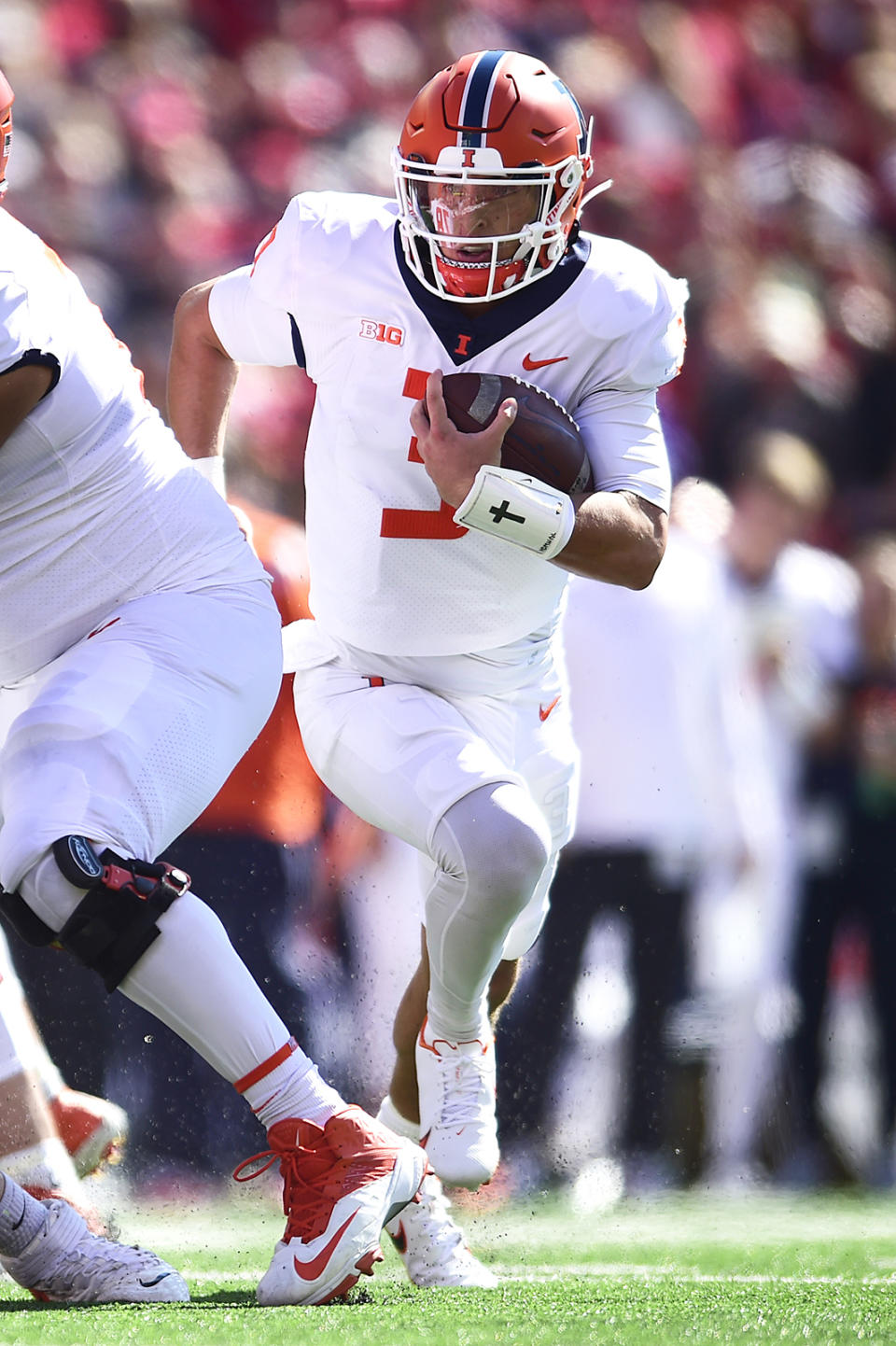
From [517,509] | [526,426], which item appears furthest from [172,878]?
[526,426]

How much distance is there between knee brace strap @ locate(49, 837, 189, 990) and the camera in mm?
1651

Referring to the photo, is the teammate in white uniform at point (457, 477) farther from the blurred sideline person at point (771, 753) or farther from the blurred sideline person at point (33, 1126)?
the blurred sideline person at point (771, 753)

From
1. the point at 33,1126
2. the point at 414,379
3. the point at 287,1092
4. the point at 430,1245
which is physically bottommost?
the point at 430,1245

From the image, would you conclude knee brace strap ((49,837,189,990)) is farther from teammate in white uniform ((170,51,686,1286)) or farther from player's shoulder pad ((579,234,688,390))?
player's shoulder pad ((579,234,688,390))

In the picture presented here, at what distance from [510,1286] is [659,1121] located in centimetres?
108

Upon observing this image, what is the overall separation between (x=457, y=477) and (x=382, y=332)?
12.6 inches

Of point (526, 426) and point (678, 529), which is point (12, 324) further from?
point (678, 529)

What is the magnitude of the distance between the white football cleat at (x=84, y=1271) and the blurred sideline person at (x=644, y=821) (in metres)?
1.40

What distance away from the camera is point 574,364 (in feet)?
7.70

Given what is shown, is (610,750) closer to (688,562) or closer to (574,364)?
(688,562)

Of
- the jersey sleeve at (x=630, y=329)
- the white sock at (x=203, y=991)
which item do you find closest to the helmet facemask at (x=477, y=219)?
the jersey sleeve at (x=630, y=329)

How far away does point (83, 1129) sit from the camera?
2609 millimetres

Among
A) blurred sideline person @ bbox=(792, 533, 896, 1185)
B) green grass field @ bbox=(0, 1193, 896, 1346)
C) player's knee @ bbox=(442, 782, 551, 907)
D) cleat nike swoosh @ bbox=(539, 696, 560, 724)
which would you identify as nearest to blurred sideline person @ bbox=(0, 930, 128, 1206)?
green grass field @ bbox=(0, 1193, 896, 1346)

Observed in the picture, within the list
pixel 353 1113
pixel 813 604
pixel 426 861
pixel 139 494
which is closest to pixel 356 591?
pixel 426 861
